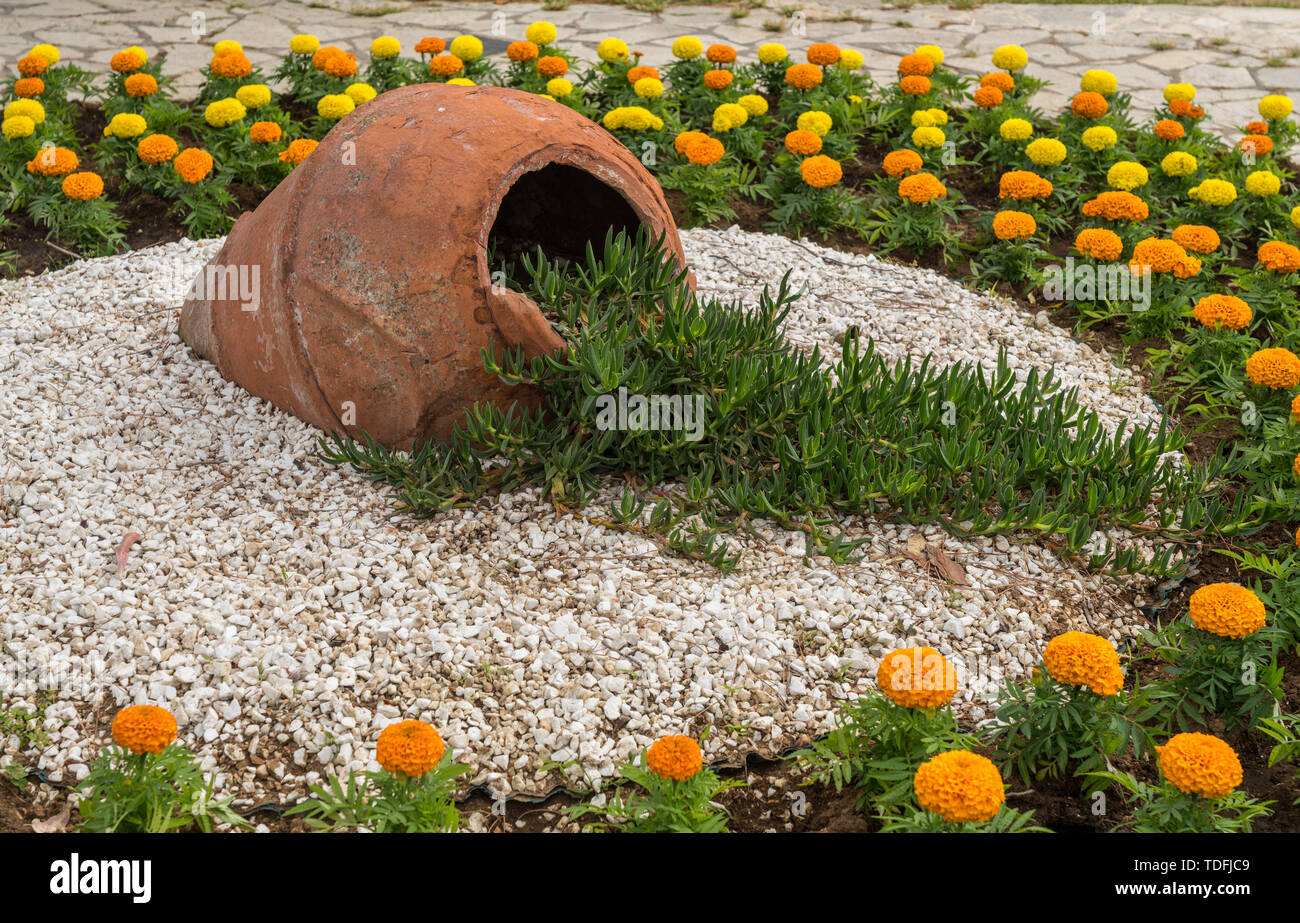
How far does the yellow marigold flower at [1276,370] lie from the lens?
378cm

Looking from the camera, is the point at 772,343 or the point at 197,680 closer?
the point at 197,680

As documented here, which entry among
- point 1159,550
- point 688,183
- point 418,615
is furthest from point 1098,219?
point 418,615

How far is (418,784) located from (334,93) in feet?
15.2

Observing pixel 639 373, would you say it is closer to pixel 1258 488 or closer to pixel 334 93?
pixel 1258 488

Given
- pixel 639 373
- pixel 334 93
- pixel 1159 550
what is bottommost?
pixel 1159 550

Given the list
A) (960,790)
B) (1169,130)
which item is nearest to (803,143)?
(1169,130)

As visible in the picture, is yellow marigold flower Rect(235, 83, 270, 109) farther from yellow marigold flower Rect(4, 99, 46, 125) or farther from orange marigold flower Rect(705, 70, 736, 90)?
orange marigold flower Rect(705, 70, 736, 90)

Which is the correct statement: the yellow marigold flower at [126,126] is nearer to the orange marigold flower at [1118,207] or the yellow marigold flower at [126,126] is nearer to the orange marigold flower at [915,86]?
the orange marigold flower at [915,86]

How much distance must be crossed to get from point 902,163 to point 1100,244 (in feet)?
3.23

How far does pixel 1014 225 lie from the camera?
4828 millimetres

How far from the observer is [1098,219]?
16.8 feet

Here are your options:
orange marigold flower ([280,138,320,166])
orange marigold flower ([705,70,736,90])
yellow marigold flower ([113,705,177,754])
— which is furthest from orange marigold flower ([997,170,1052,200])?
yellow marigold flower ([113,705,177,754])

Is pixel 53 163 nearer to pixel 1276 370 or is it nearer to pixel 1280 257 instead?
pixel 1276 370


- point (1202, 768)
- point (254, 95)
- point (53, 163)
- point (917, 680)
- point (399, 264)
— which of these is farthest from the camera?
point (254, 95)
